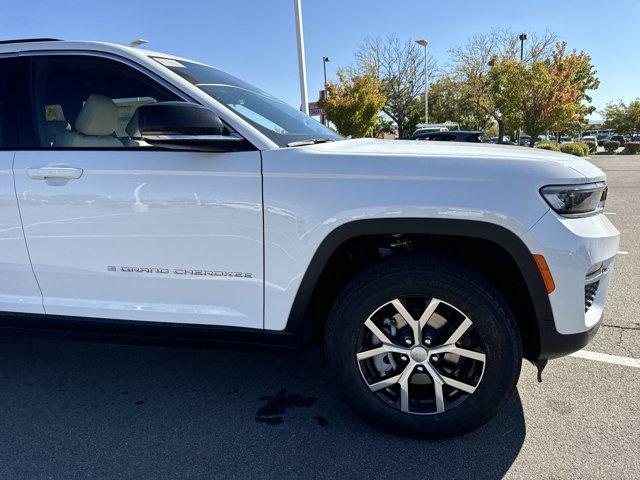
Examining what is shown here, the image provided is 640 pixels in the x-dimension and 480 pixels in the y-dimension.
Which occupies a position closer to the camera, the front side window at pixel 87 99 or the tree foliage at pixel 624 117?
the front side window at pixel 87 99

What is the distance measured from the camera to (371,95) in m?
26.9

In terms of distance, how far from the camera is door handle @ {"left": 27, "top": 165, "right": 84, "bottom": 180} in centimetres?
238

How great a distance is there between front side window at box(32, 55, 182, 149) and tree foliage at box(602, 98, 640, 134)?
70.2 meters

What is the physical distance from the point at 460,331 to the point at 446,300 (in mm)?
175

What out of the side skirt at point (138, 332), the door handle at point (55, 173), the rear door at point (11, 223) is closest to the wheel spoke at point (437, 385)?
the side skirt at point (138, 332)

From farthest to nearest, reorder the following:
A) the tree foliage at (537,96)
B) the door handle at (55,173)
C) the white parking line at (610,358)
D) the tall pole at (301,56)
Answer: the tree foliage at (537,96) → the tall pole at (301,56) → the white parking line at (610,358) → the door handle at (55,173)

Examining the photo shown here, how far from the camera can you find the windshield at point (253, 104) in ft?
8.21

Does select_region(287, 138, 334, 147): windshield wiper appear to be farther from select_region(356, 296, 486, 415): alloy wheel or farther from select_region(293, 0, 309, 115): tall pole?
select_region(293, 0, 309, 115): tall pole

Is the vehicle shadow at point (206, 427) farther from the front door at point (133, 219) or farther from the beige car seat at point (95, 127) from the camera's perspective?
the beige car seat at point (95, 127)

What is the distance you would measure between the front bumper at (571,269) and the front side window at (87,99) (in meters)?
1.95

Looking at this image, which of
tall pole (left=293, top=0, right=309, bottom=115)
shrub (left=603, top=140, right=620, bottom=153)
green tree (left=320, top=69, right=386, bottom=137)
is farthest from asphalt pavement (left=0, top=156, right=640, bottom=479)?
shrub (left=603, top=140, right=620, bottom=153)

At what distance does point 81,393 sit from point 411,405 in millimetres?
1974

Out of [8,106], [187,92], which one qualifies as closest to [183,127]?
[187,92]

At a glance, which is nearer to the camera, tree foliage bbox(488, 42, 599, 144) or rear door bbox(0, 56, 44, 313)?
rear door bbox(0, 56, 44, 313)
